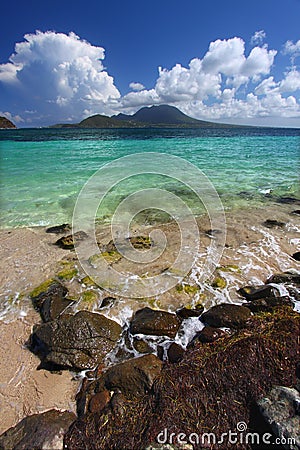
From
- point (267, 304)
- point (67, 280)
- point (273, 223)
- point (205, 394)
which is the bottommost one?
point (273, 223)

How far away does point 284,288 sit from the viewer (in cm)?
525

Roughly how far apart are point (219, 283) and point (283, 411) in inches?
128

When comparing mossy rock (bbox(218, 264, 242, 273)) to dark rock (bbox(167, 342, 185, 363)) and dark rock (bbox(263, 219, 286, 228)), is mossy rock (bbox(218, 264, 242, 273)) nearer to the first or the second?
dark rock (bbox(167, 342, 185, 363))

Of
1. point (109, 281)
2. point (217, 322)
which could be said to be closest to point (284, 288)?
point (217, 322)

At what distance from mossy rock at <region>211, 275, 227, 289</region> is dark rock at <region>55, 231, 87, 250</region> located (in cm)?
447

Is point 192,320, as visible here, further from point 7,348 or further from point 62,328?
point 7,348

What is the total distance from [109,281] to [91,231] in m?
3.30

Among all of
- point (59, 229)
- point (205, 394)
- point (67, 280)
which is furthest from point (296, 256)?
point (59, 229)

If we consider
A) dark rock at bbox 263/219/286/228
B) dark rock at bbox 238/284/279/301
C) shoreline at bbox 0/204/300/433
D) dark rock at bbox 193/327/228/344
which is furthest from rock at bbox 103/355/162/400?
dark rock at bbox 263/219/286/228

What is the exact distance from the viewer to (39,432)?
2.80 meters

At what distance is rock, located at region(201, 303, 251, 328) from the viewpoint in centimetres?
423

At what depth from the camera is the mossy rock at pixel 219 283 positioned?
5602mm

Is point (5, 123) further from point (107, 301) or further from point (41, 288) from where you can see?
point (107, 301)

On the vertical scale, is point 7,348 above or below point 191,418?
below
